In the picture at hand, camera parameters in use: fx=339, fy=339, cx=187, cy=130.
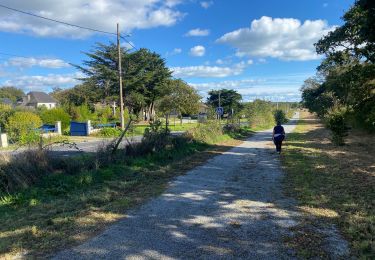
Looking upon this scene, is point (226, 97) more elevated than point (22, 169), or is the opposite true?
point (226, 97)

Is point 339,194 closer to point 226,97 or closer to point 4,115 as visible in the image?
→ point 4,115

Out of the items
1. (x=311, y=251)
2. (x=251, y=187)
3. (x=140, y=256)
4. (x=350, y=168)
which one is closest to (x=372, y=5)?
(x=350, y=168)

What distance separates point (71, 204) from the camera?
6.93m

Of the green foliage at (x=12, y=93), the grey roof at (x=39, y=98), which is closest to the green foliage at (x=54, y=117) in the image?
the grey roof at (x=39, y=98)

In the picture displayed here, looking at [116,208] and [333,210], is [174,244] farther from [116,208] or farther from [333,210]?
[333,210]

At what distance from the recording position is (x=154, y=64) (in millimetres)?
59406

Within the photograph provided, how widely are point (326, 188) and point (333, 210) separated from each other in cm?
192

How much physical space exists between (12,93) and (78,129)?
8999 cm

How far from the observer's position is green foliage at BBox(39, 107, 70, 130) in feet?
102

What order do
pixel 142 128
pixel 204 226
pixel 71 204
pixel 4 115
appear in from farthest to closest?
pixel 142 128 < pixel 4 115 < pixel 71 204 < pixel 204 226

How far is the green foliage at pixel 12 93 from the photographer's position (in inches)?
4075

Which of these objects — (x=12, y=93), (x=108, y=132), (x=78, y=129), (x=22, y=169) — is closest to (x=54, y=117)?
(x=78, y=129)

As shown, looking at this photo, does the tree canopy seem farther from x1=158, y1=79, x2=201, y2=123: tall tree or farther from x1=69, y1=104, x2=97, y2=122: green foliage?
x1=69, y1=104, x2=97, y2=122: green foliage

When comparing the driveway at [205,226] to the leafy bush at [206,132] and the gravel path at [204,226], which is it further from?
the leafy bush at [206,132]
